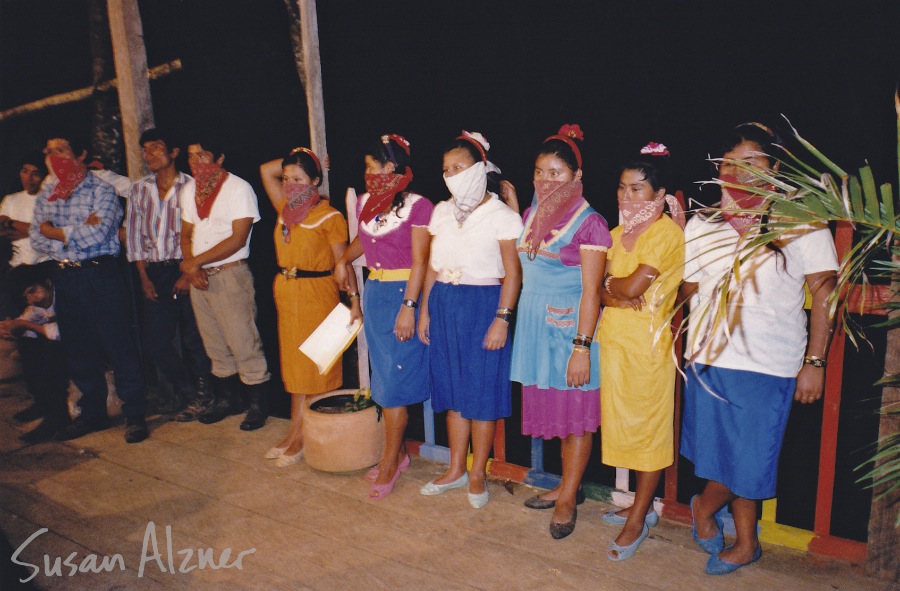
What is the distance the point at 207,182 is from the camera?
403 centimetres

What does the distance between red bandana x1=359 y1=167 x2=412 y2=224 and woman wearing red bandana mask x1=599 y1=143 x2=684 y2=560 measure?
1068 millimetres

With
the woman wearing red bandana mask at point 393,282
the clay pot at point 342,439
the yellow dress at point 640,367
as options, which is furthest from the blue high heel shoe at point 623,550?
the clay pot at point 342,439

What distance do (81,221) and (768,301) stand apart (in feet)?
13.2

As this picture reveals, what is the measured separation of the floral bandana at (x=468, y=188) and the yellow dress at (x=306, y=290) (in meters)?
0.93

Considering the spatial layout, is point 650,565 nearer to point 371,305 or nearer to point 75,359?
point 371,305

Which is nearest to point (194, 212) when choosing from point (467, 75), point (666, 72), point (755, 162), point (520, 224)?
point (467, 75)

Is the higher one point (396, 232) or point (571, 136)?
point (571, 136)

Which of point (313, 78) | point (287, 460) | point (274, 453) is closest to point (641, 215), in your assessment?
point (313, 78)

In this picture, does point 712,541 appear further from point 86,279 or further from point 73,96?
point 73,96

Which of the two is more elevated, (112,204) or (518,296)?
(112,204)

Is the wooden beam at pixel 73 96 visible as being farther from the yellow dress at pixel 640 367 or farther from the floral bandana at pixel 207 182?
the yellow dress at pixel 640 367

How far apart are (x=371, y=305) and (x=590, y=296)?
1.16 meters

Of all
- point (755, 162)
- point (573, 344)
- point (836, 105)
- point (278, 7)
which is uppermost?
point (278, 7)

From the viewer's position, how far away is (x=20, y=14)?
605cm
